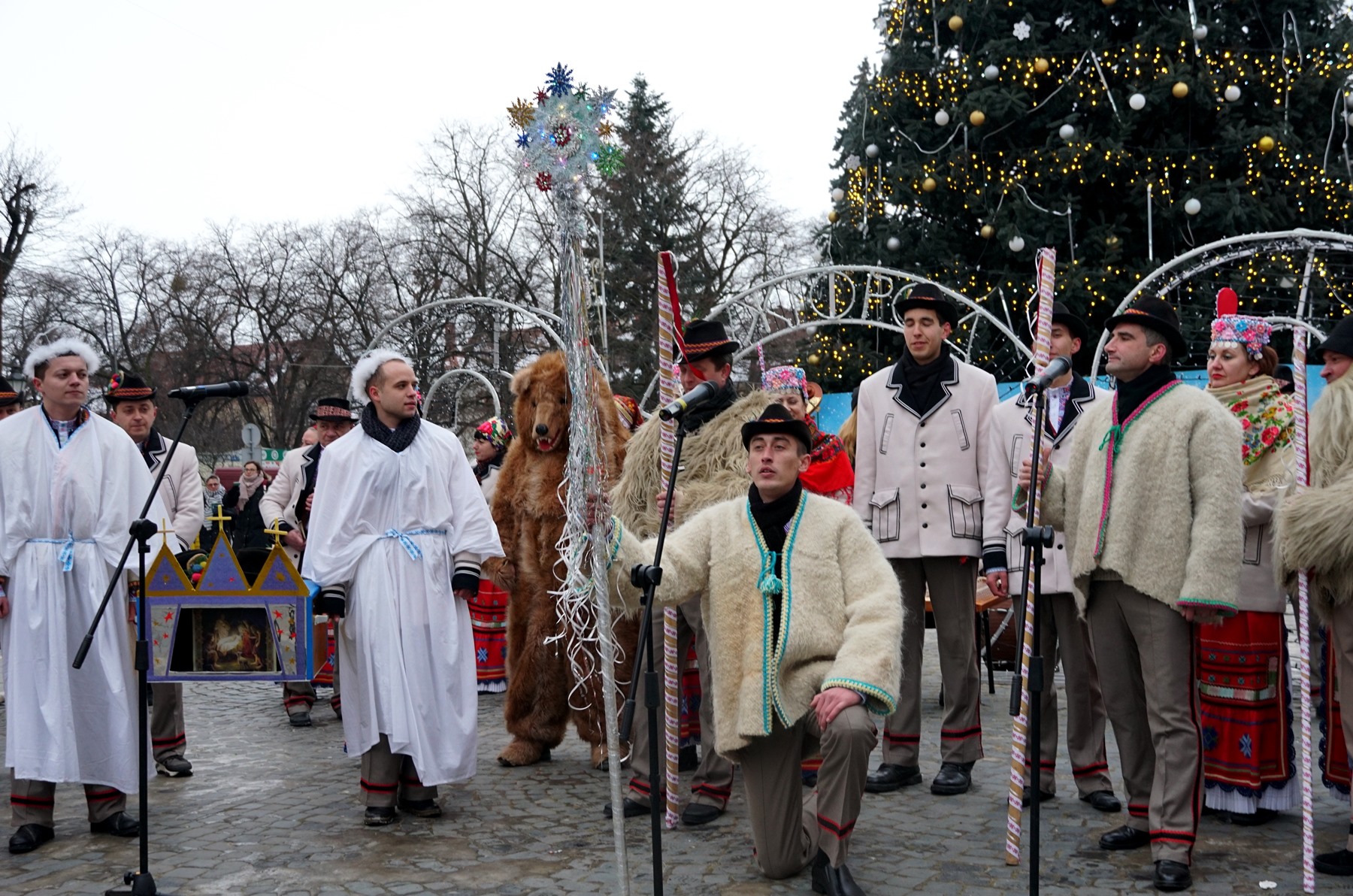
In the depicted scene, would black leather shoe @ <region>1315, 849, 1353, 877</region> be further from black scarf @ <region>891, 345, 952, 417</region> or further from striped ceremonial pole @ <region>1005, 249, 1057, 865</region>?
black scarf @ <region>891, 345, 952, 417</region>

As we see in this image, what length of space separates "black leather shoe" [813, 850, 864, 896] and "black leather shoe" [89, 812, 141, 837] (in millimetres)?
3097

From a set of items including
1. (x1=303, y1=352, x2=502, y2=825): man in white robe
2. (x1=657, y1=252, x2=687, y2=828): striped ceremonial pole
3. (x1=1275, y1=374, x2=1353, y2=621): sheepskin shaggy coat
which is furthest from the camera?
(x1=303, y1=352, x2=502, y2=825): man in white robe

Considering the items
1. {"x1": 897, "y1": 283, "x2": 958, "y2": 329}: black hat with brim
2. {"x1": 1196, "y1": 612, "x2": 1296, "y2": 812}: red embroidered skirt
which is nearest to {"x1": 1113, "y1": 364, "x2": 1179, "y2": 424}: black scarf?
{"x1": 1196, "y1": 612, "x2": 1296, "y2": 812}: red embroidered skirt

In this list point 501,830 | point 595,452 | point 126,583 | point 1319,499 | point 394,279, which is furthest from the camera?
point 394,279

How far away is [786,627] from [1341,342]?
2457mm

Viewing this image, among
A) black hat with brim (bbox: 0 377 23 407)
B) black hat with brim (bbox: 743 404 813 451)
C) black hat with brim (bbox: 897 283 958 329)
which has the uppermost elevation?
black hat with brim (bbox: 897 283 958 329)

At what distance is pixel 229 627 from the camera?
235 inches

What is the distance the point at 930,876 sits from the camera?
16.0 feet

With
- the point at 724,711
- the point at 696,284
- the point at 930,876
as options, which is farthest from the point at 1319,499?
the point at 696,284

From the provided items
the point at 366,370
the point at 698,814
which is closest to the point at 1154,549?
the point at 698,814

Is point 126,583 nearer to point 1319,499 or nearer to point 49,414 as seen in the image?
point 49,414

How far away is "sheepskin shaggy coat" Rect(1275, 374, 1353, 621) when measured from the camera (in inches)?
185

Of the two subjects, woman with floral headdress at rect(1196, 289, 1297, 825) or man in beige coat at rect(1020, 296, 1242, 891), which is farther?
woman with floral headdress at rect(1196, 289, 1297, 825)

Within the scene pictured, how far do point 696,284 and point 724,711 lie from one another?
3196 cm
